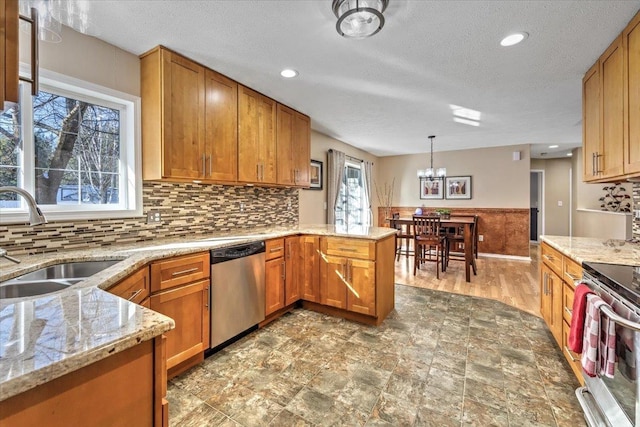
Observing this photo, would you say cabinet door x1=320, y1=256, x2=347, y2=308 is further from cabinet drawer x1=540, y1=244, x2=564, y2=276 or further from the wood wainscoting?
the wood wainscoting

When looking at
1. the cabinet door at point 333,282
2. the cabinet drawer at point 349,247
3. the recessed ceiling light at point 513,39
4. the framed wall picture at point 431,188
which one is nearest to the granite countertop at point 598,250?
the cabinet drawer at point 349,247

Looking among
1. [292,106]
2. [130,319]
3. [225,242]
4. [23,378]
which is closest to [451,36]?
[292,106]

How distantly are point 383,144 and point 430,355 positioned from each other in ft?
14.0

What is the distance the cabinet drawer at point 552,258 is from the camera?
212 cm

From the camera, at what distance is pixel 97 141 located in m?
2.16

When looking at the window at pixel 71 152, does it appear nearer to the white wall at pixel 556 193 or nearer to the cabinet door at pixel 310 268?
the cabinet door at pixel 310 268

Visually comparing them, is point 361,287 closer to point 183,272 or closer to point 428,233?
point 183,272

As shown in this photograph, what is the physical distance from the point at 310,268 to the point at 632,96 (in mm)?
2682

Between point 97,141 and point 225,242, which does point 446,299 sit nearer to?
point 225,242

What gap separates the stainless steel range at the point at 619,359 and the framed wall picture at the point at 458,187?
4970 millimetres

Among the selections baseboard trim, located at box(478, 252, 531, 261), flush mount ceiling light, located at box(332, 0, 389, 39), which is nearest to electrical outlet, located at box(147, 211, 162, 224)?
flush mount ceiling light, located at box(332, 0, 389, 39)

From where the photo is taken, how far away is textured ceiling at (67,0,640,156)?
5.70ft

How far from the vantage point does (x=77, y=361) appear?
592mm

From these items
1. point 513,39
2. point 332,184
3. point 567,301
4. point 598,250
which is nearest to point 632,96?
point 513,39
